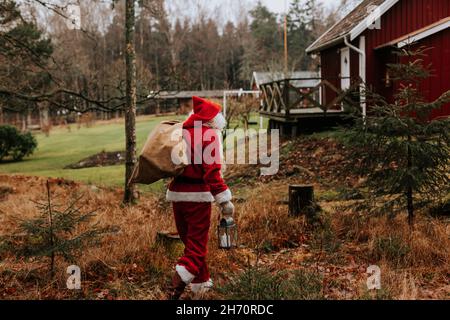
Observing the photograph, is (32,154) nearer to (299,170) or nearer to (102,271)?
(299,170)

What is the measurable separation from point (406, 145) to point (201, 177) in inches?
112

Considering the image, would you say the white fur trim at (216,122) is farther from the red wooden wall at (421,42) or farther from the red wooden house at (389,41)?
the red wooden house at (389,41)

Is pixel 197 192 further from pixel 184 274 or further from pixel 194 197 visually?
pixel 184 274

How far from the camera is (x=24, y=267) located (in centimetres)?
524

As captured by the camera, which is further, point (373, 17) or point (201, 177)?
point (373, 17)

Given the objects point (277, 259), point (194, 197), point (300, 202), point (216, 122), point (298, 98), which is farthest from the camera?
point (298, 98)

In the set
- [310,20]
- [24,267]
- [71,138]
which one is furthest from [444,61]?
[310,20]

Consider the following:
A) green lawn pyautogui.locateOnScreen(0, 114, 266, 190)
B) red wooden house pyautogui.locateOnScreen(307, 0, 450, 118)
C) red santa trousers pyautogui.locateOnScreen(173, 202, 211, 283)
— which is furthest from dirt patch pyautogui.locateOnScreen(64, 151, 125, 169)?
red santa trousers pyautogui.locateOnScreen(173, 202, 211, 283)

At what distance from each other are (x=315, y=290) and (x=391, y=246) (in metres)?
1.44

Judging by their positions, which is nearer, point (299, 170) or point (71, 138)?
point (299, 170)

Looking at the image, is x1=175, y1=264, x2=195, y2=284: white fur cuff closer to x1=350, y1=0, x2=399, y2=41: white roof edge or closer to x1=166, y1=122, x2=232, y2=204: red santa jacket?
x1=166, y1=122, x2=232, y2=204: red santa jacket

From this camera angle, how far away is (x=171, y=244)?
5.45 metres

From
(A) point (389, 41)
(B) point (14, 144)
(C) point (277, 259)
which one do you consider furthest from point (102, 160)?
(C) point (277, 259)

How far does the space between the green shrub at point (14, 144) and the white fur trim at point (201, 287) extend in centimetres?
2358
